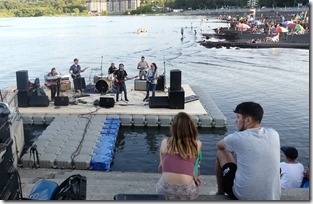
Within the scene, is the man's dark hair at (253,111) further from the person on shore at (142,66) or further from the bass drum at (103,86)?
the person on shore at (142,66)

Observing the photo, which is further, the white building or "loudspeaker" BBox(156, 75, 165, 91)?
the white building

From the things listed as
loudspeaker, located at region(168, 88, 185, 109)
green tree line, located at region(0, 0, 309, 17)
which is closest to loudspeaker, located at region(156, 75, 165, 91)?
loudspeaker, located at region(168, 88, 185, 109)

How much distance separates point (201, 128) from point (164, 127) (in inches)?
43.4

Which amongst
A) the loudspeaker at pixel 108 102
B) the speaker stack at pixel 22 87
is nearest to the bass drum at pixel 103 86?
the loudspeaker at pixel 108 102

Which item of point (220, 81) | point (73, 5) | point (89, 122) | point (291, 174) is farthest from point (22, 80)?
Result: point (73, 5)

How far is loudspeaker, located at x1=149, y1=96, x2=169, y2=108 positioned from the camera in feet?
40.2

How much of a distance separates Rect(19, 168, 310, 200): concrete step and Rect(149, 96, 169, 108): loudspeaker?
4852 mm

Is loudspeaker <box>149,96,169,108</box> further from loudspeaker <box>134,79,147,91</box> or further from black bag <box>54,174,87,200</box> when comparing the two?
black bag <box>54,174,87,200</box>

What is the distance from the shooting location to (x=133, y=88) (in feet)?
51.7

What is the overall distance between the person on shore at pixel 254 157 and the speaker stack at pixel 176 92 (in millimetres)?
8245

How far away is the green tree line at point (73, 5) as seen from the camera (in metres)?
118

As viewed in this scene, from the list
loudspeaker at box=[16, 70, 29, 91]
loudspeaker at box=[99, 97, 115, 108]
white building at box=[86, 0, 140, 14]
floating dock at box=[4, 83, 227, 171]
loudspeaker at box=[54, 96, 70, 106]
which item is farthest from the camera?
white building at box=[86, 0, 140, 14]

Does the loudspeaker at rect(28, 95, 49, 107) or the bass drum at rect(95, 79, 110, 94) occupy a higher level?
the bass drum at rect(95, 79, 110, 94)

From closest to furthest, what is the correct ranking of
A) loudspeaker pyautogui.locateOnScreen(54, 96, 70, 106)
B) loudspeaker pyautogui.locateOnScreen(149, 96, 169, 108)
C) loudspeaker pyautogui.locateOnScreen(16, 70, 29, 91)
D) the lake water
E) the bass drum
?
1. the lake water
2. loudspeaker pyautogui.locateOnScreen(16, 70, 29, 91)
3. loudspeaker pyautogui.locateOnScreen(149, 96, 169, 108)
4. loudspeaker pyautogui.locateOnScreen(54, 96, 70, 106)
5. the bass drum
